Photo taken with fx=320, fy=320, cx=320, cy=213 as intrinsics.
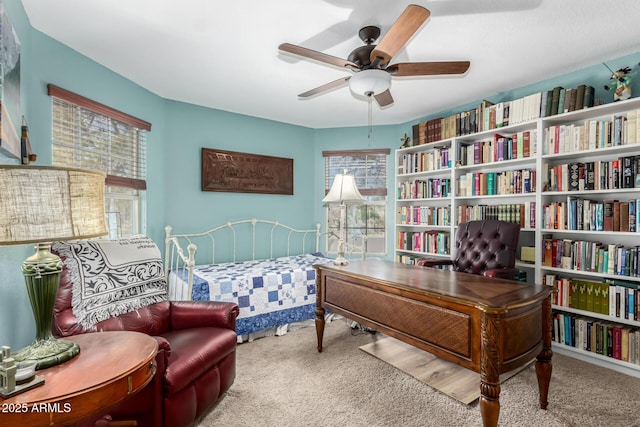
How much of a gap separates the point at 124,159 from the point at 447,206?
3.44 metres

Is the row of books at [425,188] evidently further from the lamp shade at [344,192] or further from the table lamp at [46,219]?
the table lamp at [46,219]

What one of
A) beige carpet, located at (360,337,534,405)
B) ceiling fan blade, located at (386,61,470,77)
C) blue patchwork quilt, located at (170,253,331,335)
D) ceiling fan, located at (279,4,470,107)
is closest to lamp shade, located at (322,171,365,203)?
ceiling fan, located at (279,4,470,107)

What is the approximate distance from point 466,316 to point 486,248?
4.82 ft

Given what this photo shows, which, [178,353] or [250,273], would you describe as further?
[250,273]

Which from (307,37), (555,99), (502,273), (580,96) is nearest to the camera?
(307,37)

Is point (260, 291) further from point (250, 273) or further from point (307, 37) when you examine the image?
point (307, 37)

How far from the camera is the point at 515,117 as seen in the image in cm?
297

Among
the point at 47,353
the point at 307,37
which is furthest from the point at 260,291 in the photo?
the point at 307,37

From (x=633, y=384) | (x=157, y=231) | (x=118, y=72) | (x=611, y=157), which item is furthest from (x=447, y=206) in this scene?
(x=118, y=72)

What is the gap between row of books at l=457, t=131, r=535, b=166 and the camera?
115 inches

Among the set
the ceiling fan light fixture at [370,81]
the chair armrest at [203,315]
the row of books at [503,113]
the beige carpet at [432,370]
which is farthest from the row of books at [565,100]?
the chair armrest at [203,315]

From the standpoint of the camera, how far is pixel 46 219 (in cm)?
97

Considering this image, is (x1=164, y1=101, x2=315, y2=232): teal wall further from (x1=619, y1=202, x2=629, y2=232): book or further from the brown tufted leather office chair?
(x1=619, y1=202, x2=629, y2=232): book

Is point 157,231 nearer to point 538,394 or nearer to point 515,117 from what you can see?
point 538,394
